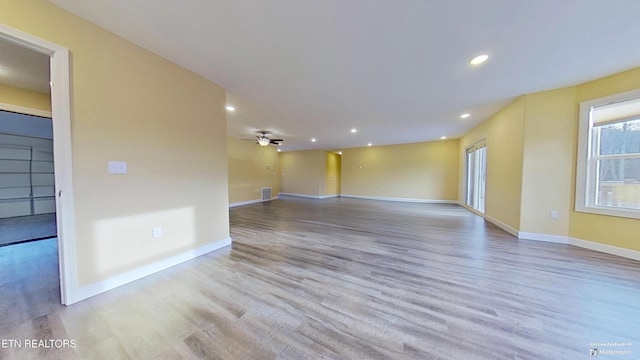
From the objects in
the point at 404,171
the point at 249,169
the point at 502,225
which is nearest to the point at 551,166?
the point at 502,225

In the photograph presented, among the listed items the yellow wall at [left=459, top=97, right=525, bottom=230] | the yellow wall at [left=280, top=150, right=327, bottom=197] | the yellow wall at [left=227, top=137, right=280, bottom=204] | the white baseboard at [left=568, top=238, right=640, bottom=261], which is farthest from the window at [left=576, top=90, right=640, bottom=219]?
the yellow wall at [left=227, top=137, right=280, bottom=204]

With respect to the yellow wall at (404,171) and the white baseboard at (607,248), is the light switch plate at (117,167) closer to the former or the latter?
the white baseboard at (607,248)

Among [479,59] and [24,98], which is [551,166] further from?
[24,98]

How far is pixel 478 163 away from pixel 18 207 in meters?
12.7

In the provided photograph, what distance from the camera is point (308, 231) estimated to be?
4.19m

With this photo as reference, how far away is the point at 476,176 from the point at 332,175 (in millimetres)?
6151

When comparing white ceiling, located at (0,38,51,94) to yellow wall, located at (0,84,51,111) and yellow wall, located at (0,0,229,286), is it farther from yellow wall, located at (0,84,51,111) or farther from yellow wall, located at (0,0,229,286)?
yellow wall, located at (0,0,229,286)

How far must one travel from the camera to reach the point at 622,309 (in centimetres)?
173

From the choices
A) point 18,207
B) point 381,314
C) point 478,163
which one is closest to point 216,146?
point 381,314

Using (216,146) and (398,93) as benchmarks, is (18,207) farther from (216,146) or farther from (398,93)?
(398,93)

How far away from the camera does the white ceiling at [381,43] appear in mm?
1668

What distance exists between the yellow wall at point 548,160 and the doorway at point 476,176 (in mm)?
1940

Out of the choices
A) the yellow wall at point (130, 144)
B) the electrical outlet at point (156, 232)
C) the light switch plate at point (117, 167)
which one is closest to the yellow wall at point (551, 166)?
the yellow wall at point (130, 144)

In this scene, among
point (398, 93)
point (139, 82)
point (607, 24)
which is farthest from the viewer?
point (398, 93)
